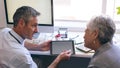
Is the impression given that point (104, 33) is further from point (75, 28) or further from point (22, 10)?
point (75, 28)

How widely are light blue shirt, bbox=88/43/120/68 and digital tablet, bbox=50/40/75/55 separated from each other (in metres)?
0.56

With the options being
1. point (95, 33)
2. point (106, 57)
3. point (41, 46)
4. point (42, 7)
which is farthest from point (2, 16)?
point (106, 57)

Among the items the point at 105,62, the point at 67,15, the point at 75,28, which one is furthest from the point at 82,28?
Result: the point at 105,62

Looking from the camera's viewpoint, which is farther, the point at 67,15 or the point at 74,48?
the point at 67,15

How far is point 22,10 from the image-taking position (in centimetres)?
185

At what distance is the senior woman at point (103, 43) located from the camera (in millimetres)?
1556

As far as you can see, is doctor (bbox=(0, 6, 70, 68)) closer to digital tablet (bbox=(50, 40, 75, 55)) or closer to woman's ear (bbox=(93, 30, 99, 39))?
digital tablet (bbox=(50, 40, 75, 55))

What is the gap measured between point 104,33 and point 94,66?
9.6 inches

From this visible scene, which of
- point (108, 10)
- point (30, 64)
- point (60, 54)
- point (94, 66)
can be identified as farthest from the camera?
point (108, 10)

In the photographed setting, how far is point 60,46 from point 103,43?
63cm

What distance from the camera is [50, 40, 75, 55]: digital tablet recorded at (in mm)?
2184

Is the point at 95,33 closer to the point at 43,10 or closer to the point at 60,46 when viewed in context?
the point at 60,46

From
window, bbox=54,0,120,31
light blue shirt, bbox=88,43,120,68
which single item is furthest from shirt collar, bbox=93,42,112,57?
window, bbox=54,0,120,31

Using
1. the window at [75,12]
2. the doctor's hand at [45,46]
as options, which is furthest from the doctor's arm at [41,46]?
the window at [75,12]
